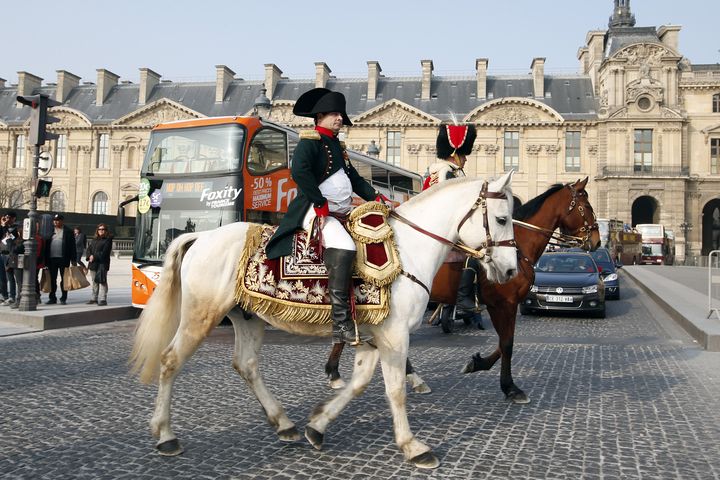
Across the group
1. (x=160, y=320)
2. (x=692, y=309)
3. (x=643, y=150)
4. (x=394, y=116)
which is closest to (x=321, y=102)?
(x=160, y=320)

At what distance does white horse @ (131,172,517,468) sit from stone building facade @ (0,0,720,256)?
45737mm

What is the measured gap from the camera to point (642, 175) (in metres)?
48.6

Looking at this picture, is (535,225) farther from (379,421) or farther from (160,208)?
(160,208)

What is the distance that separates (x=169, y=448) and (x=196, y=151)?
26.4 feet

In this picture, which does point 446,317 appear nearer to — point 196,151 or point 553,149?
point 196,151

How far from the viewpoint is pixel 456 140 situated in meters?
6.82

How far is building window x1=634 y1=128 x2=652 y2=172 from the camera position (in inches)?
1939

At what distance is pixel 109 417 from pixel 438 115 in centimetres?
4955

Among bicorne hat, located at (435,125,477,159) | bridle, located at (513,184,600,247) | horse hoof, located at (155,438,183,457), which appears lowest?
horse hoof, located at (155,438,183,457)

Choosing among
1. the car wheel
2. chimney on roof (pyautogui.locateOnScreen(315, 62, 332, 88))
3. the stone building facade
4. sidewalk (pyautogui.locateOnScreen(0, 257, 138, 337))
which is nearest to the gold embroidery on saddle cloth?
the car wheel

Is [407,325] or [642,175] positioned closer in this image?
[407,325]

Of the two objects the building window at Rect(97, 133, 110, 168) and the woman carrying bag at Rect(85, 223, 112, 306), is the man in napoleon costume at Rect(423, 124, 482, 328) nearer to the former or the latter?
the woman carrying bag at Rect(85, 223, 112, 306)

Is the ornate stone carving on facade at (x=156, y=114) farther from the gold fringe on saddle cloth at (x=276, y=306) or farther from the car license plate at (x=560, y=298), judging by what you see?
the gold fringe on saddle cloth at (x=276, y=306)

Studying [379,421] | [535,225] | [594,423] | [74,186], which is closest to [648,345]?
[535,225]
